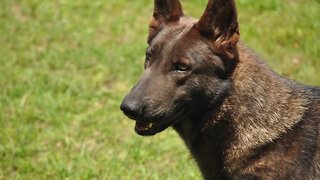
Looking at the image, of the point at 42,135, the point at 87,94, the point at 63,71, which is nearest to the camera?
the point at 42,135

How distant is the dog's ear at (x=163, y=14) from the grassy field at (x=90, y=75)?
1743 millimetres

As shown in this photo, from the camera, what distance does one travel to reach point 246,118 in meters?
4.00

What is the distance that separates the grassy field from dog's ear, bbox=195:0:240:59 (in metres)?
1.88

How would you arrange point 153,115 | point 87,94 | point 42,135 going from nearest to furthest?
point 153,115 < point 42,135 < point 87,94

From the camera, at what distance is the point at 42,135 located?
6.27 metres

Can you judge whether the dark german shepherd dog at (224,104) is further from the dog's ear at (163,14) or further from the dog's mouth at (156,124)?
the dog's ear at (163,14)

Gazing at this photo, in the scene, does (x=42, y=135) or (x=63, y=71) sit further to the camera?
(x=63, y=71)

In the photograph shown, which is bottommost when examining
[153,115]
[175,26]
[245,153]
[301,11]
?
[301,11]

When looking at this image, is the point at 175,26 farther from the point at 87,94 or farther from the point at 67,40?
the point at 67,40

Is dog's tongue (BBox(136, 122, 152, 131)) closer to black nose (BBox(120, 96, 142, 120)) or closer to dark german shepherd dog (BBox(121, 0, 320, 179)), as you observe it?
dark german shepherd dog (BBox(121, 0, 320, 179))

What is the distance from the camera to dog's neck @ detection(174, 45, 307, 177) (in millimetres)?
3996

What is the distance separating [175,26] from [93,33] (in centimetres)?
433

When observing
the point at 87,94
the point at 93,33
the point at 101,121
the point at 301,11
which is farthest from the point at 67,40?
the point at 301,11

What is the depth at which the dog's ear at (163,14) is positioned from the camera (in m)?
4.27
